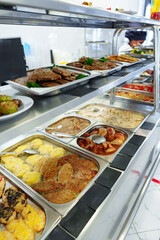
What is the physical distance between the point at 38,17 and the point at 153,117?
5.04ft

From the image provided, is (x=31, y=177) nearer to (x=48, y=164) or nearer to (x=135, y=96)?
(x=48, y=164)

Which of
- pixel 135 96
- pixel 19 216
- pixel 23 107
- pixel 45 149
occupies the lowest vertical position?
pixel 19 216

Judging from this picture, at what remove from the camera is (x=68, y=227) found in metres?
0.82

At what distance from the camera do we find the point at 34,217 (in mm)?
858

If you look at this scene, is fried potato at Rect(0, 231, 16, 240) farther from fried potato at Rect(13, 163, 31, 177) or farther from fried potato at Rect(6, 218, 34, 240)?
fried potato at Rect(13, 163, 31, 177)

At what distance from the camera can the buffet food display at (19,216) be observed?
31.7 inches

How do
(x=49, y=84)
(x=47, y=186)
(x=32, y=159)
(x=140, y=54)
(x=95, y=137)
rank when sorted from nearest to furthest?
(x=49, y=84) < (x=47, y=186) < (x=32, y=159) < (x=95, y=137) < (x=140, y=54)

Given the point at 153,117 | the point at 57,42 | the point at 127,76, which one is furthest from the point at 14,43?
the point at 57,42

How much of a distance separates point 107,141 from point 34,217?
0.85 meters

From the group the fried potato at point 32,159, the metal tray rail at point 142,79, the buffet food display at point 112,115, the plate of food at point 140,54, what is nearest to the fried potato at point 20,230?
the fried potato at point 32,159

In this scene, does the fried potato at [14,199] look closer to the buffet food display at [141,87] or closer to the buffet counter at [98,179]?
the buffet counter at [98,179]

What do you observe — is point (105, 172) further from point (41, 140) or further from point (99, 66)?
point (99, 66)

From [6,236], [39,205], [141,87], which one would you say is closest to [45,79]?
[39,205]

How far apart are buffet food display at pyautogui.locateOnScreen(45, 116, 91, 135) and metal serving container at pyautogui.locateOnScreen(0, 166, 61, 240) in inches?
21.8
